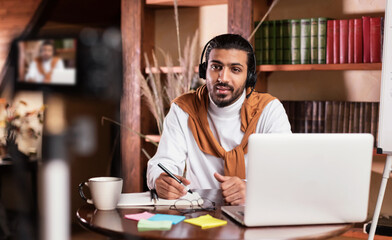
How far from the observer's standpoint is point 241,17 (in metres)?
2.44

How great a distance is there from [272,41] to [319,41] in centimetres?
26

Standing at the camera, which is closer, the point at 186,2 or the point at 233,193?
the point at 233,193

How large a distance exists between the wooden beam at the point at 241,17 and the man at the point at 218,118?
28.7 inches

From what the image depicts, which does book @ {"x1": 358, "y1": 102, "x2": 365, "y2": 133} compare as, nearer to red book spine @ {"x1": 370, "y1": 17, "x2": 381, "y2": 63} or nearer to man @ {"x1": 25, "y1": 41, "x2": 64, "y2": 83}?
red book spine @ {"x1": 370, "y1": 17, "x2": 381, "y2": 63}

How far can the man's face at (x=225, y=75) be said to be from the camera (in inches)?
66.2

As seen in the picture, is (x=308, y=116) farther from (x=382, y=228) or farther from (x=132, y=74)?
(x=132, y=74)

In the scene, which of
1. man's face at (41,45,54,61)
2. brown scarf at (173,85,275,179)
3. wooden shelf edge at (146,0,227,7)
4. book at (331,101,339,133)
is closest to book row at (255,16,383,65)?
book at (331,101,339,133)

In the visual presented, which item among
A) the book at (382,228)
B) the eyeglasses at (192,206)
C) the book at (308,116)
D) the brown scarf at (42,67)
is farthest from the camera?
the brown scarf at (42,67)

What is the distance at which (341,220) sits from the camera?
1.04m

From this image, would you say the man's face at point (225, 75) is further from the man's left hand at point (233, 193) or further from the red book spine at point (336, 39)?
the red book spine at point (336, 39)

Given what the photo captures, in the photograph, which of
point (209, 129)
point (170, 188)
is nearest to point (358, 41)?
point (209, 129)

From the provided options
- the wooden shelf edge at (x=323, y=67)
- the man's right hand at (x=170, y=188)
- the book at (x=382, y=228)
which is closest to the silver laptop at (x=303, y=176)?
the man's right hand at (x=170, y=188)

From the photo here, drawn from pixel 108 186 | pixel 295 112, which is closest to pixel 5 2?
pixel 295 112

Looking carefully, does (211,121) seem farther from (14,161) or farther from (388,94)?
(14,161)
